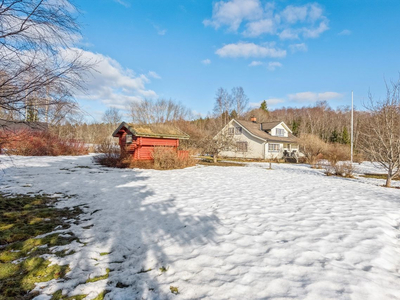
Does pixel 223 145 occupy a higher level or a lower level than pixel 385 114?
lower

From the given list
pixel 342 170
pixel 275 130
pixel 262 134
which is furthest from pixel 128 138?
pixel 275 130

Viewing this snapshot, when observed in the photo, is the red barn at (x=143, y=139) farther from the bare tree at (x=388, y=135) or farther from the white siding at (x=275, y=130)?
the white siding at (x=275, y=130)

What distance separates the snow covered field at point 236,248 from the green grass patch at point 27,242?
0.21 meters

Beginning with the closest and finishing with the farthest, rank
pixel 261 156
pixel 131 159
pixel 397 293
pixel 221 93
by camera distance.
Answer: pixel 397 293 → pixel 131 159 → pixel 261 156 → pixel 221 93

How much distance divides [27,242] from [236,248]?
3561 millimetres

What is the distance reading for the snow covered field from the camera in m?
2.43

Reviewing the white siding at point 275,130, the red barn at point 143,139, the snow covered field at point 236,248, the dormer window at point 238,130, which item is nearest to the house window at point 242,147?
the dormer window at point 238,130

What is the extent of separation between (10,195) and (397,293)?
8.86 m

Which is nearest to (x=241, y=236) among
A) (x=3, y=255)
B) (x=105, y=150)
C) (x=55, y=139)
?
(x=3, y=255)

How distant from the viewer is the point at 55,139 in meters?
20.2

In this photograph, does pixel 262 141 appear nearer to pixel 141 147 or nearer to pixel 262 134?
pixel 262 134

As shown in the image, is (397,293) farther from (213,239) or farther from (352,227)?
(213,239)

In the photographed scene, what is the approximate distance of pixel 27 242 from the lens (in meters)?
3.47

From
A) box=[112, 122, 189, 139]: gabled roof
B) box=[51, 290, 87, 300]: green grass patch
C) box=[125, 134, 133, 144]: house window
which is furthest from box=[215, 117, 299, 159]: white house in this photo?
box=[51, 290, 87, 300]: green grass patch
